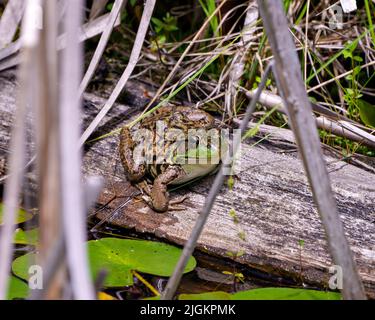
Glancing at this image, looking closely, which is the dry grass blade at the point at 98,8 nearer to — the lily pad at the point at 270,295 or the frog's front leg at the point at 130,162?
the frog's front leg at the point at 130,162

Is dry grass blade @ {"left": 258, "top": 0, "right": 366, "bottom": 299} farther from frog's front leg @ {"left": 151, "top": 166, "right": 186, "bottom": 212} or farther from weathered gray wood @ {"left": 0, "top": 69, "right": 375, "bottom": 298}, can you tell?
frog's front leg @ {"left": 151, "top": 166, "right": 186, "bottom": 212}

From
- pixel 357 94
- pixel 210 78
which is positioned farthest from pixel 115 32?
pixel 357 94

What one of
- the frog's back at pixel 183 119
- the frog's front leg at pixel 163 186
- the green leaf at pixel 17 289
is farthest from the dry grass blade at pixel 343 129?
the green leaf at pixel 17 289

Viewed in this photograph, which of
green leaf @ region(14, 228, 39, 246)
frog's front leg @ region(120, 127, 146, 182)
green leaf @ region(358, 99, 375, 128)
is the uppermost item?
green leaf @ region(358, 99, 375, 128)

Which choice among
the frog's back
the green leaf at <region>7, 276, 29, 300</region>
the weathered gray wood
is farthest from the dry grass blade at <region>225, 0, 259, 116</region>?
the green leaf at <region>7, 276, 29, 300</region>

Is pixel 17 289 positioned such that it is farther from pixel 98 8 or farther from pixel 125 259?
pixel 98 8

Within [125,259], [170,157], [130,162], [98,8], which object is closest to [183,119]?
[170,157]
